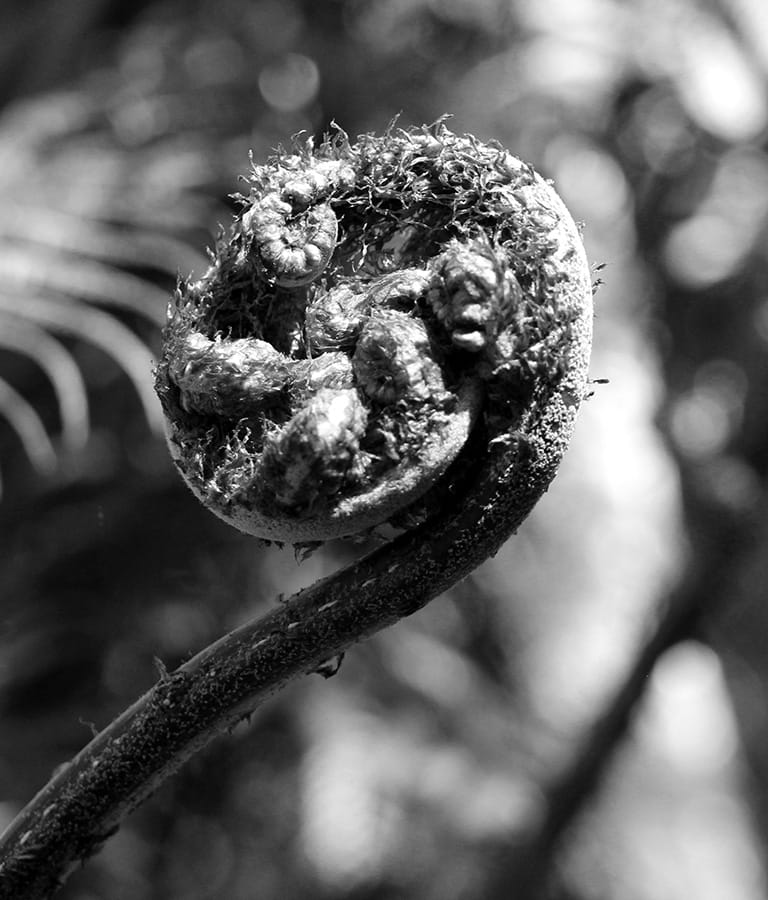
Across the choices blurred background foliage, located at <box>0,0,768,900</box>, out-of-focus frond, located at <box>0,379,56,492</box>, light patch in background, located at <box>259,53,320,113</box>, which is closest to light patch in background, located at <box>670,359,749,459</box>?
blurred background foliage, located at <box>0,0,768,900</box>

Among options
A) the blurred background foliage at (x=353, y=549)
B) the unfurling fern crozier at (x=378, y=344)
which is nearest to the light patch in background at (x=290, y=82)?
the blurred background foliage at (x=353, y=549)

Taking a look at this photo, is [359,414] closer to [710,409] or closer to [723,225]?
[710,409]

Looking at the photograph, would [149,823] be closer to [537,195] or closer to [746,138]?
[746,138]

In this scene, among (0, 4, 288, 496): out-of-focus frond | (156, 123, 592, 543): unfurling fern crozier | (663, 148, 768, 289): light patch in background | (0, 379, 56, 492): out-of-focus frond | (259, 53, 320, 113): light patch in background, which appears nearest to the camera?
(156, 123, 592, 543): unfurling fern crozier

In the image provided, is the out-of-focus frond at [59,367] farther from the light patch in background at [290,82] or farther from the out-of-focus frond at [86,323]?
the light patch in background at [290,82]

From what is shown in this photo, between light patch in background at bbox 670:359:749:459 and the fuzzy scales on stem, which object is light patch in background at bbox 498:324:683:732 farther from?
the fuzzy scales on stem

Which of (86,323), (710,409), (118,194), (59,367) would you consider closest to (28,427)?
(59,367)
